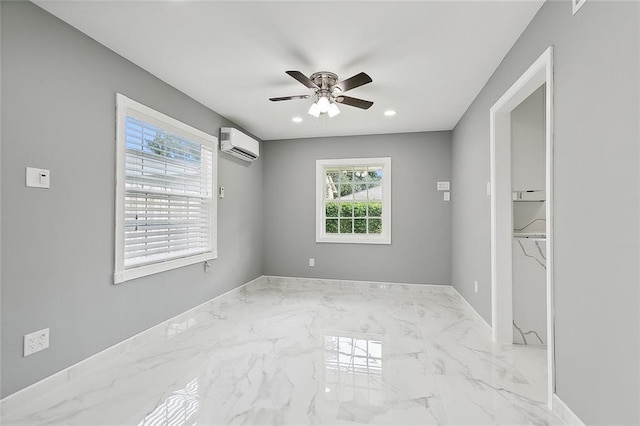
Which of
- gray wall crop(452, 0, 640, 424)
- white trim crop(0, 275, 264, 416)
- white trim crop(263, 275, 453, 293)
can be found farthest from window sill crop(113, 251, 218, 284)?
gray wall crop(452, 0, 640, 424)

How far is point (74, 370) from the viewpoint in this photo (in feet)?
6.98

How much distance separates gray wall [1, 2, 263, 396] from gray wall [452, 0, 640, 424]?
122 inches

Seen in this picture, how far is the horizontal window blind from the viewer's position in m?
2.65

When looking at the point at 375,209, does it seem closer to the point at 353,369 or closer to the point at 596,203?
the point at 353,369

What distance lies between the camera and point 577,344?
1.57m

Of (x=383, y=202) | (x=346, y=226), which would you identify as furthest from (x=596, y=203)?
(x=346, y=226)

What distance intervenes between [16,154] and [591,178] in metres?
3.13

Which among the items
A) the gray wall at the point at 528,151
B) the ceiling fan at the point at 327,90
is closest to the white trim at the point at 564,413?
the gray wall at the point at 528,151

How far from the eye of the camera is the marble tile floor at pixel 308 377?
1762mm

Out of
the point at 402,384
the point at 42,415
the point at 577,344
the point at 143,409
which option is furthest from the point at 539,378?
the point at 42,415

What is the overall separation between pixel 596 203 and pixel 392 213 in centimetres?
340

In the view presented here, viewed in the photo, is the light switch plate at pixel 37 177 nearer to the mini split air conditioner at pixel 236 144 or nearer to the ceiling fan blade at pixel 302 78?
the ceiling fan blade at pixel 302 78

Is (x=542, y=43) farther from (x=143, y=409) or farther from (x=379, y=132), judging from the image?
(x=143, y=409)

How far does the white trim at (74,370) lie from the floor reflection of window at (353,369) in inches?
64.2
